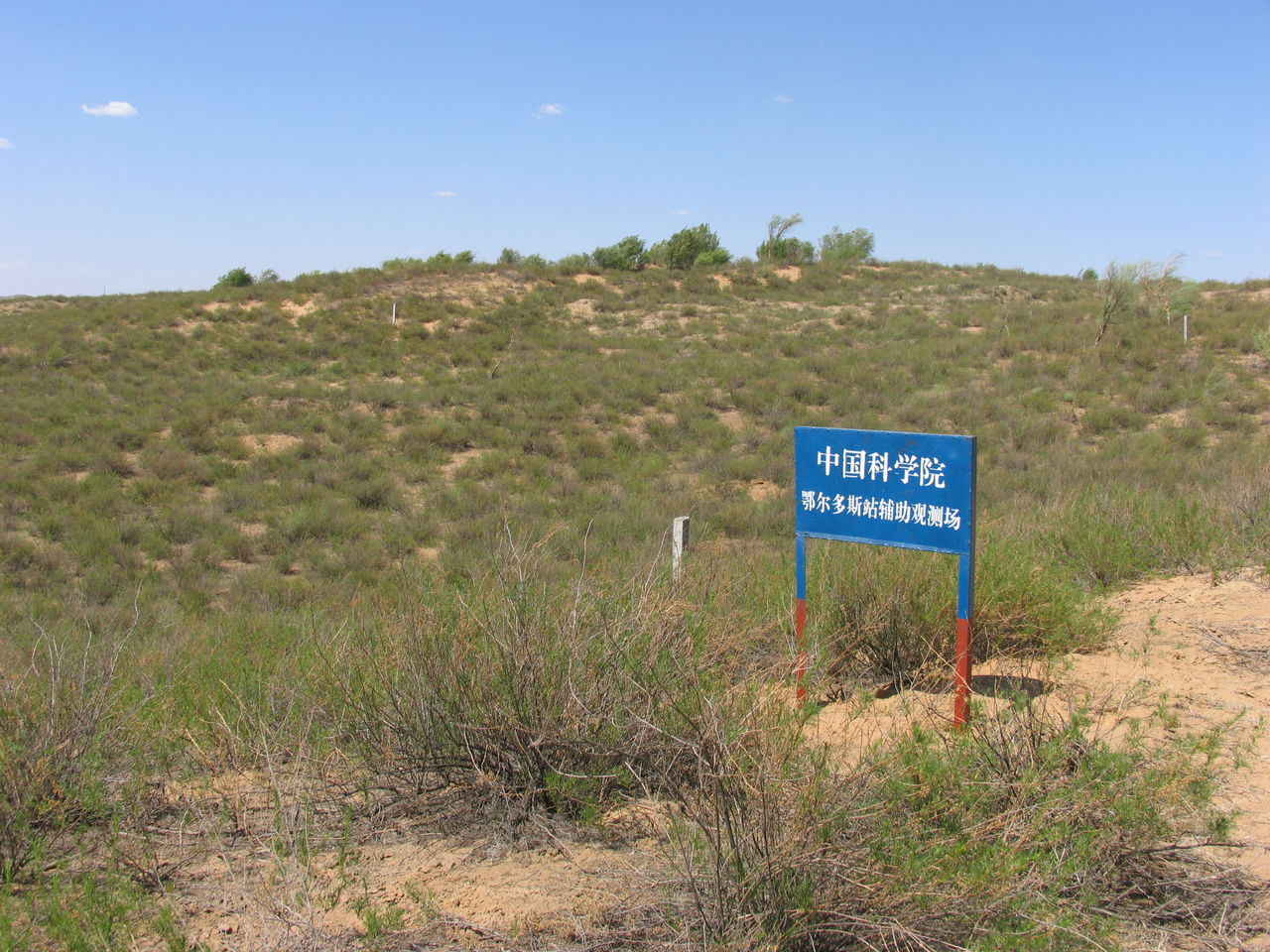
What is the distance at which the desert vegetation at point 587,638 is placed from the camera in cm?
276

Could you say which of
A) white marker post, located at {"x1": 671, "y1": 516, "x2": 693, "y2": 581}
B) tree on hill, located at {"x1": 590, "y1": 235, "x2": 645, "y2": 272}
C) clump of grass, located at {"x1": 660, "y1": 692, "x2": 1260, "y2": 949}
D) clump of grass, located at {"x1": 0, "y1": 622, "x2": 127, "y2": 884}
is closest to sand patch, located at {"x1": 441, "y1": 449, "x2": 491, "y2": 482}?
white marker post, located at {"x1": 671, "y1": 516, "x2": 693, "y2": 581}

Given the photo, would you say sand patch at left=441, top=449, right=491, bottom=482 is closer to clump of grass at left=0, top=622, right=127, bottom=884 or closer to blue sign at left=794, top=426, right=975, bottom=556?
blue sign at left=794, top=426, right=975, bottom=556

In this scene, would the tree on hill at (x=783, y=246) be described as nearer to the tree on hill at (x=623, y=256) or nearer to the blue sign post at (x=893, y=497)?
the tree on hill at (x=623, y=256)

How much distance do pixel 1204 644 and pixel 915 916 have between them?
4.27 metres

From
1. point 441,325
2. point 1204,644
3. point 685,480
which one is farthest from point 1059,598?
Answer: point 441,325

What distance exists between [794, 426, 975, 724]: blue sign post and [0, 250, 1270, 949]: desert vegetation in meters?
0.42

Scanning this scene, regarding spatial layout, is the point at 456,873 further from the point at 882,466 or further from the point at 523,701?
the point at 882,466

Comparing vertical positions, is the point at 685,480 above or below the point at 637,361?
below

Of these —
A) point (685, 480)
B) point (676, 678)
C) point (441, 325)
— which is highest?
point (441, 325)

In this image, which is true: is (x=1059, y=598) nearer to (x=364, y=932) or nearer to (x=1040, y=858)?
(x=1040, y=858)

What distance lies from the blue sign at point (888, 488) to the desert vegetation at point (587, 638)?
576 millimetres

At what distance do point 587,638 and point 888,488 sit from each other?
1865 millimetres

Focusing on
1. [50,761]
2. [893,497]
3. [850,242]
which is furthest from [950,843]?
[850,242]

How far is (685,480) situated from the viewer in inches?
586
